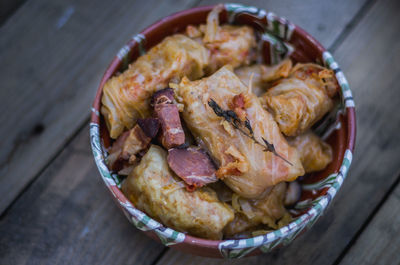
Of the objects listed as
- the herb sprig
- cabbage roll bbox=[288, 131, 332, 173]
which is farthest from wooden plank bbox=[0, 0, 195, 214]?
cabbage roll bbox=[288, 131, 332, 173]

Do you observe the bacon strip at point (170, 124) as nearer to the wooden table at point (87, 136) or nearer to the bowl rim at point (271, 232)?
the bowl rim at point (271, 232)

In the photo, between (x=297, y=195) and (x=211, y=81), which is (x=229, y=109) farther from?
(x=297, y=195)

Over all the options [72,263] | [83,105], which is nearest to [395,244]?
[72,263]

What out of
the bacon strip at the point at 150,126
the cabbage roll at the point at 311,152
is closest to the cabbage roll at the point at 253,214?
the cabbage roll at the point at 311,152

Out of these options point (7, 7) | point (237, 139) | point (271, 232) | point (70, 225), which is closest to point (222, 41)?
point (237, 139)

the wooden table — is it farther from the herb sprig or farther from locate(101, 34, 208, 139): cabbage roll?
the herb sprig

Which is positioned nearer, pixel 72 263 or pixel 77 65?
pixel 72 263
